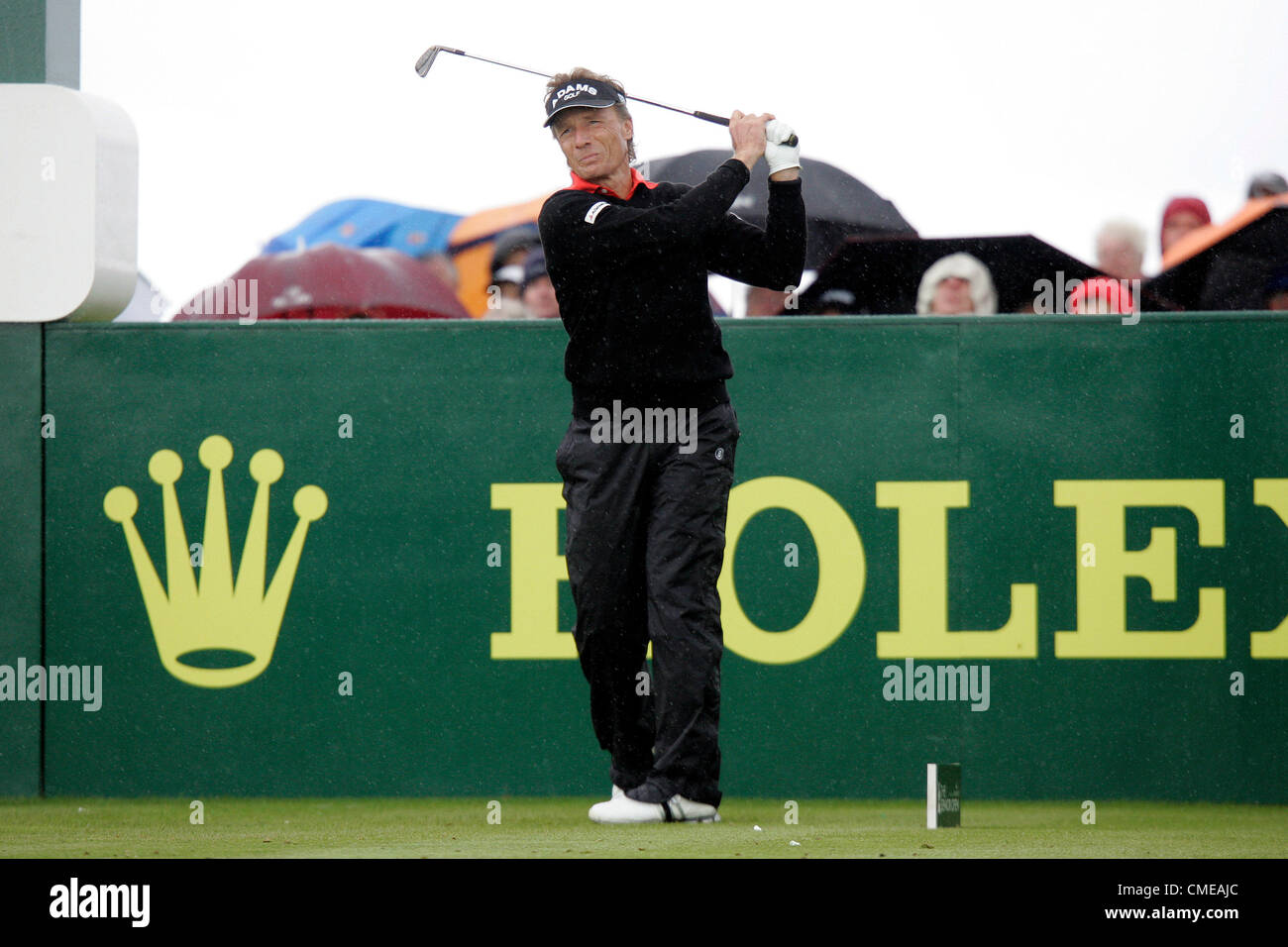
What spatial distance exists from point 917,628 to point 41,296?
2.80 metres

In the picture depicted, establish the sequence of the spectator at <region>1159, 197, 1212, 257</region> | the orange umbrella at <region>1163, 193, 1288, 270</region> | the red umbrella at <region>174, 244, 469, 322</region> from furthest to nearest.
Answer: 1. the red umbrella at <region>174, 244, 469, 322</region>
2. the spectator at <region>1159, 197, 1212, 257</region>
3. the orange umbrella at <region>1163, 193, 1288, 270</region>

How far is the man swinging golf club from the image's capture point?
14.1 feet

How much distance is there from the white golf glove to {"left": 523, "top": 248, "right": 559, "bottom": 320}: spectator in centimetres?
175

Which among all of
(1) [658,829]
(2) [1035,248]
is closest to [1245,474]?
(1) [658,829]

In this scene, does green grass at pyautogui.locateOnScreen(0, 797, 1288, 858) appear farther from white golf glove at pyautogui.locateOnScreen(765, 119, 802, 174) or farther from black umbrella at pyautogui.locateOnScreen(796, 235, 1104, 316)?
black umbrella at pyautogui.locateOnScreen(796, 235, 1104, 316)

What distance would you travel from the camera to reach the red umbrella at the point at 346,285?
330 inches

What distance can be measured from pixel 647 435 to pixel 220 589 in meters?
1.56

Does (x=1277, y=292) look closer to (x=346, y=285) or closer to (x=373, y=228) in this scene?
(x=346, y=285)

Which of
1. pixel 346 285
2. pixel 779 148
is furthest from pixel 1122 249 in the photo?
pixel 346 285

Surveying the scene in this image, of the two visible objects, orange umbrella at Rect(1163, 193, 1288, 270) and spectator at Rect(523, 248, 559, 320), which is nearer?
spectator at Rect(523, 248, 559, 320)


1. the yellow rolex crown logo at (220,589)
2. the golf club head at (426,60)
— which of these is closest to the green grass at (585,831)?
the yellow rolex crown logo at (220,589)

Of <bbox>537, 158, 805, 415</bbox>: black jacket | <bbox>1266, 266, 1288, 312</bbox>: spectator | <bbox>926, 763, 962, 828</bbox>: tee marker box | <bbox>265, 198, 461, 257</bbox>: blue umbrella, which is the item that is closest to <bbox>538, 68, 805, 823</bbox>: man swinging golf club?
<bbox>537, 158, 805, 415</bbox>: black jacket

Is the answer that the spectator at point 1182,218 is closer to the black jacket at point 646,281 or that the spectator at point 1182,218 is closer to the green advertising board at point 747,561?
the green advertising board at point 747,561
